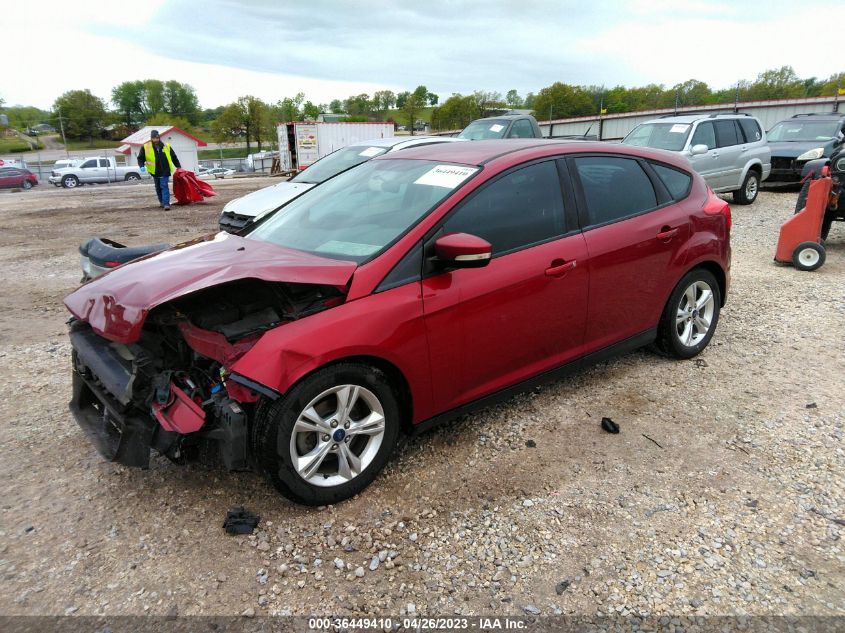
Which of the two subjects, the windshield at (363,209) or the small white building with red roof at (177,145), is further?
the small white building with red roof at (177,145)

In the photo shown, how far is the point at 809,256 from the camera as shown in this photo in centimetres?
740

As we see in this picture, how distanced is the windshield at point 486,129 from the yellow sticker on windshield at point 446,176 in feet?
29.5

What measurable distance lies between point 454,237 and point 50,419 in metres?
3.00

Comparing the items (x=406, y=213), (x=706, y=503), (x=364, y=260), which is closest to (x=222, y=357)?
(x=364, y=260)

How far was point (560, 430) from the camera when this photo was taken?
3.68 meters

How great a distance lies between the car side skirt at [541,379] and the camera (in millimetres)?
3273

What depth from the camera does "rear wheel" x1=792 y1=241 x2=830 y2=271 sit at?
7.33m

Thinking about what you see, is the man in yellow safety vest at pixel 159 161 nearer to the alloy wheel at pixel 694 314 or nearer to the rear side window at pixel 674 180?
the rear side window at pixel 674 180

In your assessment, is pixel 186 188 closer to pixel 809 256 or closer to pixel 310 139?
pixel 310 139

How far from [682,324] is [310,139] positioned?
86.3ft

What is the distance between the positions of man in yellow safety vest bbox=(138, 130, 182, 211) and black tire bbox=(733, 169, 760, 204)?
13.0 m

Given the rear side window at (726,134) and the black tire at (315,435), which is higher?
the rear side window at (726,134)

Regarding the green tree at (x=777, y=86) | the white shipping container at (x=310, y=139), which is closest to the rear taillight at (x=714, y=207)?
the white shipping container at (x=310, y=139)

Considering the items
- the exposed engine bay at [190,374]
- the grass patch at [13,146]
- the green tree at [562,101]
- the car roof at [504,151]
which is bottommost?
the grass patch at [13,146]
